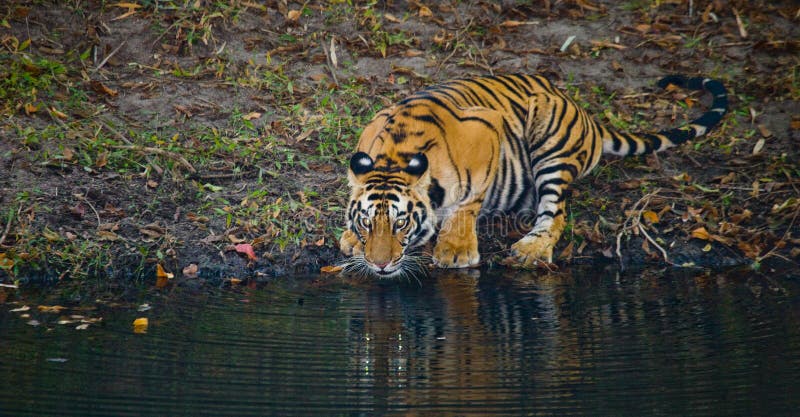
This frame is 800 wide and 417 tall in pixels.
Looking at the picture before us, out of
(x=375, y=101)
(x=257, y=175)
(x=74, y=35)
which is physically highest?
(x=74, y=35)

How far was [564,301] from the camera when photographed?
5875mm

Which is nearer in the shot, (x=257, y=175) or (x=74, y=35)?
(x=257, y=175)

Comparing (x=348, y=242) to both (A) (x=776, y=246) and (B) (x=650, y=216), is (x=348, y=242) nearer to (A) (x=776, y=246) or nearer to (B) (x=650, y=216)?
(B) (x=650, y=216)

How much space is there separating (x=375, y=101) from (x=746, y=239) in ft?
11.2

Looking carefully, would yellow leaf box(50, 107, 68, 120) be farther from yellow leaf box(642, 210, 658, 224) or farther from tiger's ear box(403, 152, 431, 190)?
yellow leaf box(642, 210, 658, 224)

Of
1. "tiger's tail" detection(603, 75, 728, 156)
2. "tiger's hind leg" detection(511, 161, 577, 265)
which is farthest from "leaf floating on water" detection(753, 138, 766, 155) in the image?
"tiger's hind leg" detection(511, 161, 577, 265)

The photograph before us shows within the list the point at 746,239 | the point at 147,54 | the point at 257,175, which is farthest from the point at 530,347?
the point at 147,54

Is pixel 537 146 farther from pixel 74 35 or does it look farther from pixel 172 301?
pixel 74 35

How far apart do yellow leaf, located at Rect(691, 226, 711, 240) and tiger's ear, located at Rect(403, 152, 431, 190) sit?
2.06m

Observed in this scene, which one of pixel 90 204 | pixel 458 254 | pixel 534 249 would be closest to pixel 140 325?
pixel 90 204

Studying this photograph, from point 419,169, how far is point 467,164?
0.64m

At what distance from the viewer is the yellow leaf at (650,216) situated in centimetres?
723

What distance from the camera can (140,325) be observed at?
5355 mm

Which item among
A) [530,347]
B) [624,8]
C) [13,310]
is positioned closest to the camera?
[530,347]
